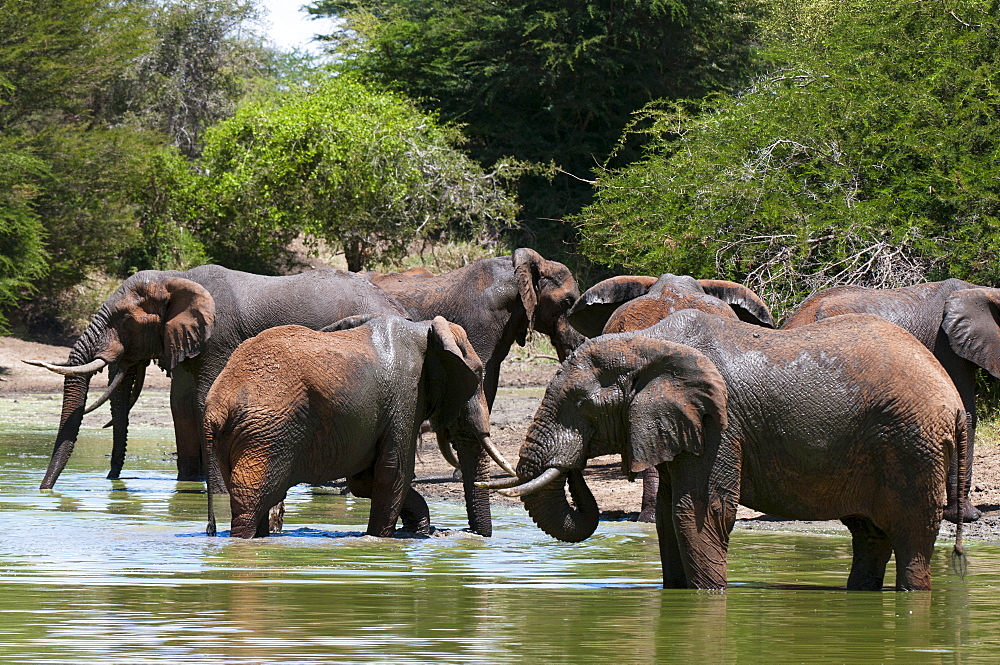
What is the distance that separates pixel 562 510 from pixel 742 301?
6.22 meters

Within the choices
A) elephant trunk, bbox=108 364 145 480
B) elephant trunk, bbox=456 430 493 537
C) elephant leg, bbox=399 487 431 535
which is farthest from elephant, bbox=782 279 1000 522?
elephant trunk, bbox=108 364 145 480

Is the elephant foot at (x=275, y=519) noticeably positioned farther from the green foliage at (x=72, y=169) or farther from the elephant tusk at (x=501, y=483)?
the green foliage at (x=72, y=169)

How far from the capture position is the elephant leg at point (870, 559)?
338 inches

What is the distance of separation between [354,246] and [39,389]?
9105mm

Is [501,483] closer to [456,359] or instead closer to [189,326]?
[456,359]

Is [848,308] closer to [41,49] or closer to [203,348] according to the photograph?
[203,348]

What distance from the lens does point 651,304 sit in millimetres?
13195

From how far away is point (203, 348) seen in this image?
14773 mm

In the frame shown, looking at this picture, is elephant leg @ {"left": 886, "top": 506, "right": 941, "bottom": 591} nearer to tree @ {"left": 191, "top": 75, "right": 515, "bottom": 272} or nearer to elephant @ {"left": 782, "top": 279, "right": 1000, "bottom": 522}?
elephant @ {"left": 782, "top": 279, "right": 1000, "bottom": 522}

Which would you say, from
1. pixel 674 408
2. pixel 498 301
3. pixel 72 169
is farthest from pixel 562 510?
pixel 72 169

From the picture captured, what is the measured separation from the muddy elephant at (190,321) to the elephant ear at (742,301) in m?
3.09

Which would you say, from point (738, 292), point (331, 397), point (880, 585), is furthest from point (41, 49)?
point (880, 585)

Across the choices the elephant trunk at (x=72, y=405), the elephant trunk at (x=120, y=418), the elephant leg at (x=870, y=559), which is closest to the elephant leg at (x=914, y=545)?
the elephant leg at (x=870, y=559)

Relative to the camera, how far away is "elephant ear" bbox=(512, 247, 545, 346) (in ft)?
51.9
